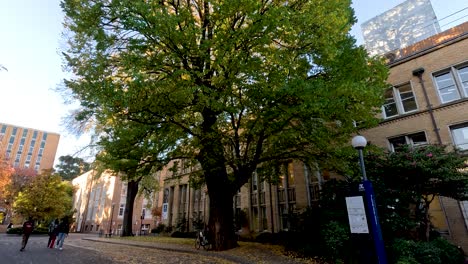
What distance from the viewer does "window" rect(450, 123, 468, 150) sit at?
45.1 ft

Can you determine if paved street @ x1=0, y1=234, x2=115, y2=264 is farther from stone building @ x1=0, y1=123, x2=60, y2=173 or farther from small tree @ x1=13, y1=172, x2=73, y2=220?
stone building @ x1=0, y1=123, x2=60, y2=173

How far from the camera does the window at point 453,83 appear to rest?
14.5 m

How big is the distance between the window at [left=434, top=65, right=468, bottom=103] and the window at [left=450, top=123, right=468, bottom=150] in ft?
5.37

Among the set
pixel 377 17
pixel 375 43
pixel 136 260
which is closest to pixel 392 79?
pixel 375 43

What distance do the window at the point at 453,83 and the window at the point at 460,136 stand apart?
5.37 feet

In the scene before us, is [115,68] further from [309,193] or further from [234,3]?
[309,193]

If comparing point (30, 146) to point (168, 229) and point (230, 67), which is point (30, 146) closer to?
point (168, 229)

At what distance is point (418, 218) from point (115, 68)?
48.6 feet

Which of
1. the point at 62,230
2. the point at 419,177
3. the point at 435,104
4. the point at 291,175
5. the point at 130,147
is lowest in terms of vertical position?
the point at 62,230

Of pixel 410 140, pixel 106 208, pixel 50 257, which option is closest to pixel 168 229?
pixel 50 257

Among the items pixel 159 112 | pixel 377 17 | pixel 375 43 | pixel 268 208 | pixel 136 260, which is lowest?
pixel 136 260

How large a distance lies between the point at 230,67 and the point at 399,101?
12.6 metres

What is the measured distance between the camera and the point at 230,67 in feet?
31.1

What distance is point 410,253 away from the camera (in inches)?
360
